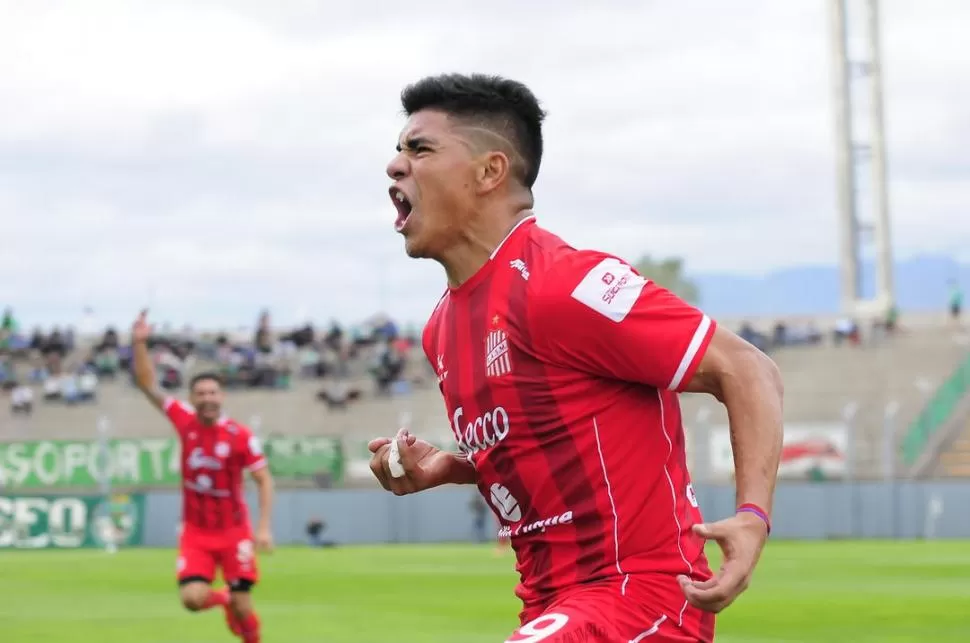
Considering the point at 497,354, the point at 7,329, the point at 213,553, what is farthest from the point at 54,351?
the point at 497,354

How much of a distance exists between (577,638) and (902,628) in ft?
40.2

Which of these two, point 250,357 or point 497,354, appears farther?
point 250,357

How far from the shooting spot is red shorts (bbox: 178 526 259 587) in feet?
51.2

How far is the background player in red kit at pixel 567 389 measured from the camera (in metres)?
4.56

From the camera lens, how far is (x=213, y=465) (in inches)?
622

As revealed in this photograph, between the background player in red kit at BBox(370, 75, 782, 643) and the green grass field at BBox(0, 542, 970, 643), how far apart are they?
1028 cm

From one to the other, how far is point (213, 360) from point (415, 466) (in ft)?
167

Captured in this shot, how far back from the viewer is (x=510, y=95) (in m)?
5.14

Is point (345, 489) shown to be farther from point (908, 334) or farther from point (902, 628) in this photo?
point (902, 628)

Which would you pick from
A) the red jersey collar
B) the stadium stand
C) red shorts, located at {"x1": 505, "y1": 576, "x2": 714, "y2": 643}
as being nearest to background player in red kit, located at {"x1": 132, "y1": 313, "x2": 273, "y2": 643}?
the red jersey collar

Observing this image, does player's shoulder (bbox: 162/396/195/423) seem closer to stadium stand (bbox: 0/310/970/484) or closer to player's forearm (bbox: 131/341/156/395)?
player's forearm (bbox: 131/341/156/395)

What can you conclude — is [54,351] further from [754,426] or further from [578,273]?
[754,426]

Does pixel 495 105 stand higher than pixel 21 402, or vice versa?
pixel 21 402

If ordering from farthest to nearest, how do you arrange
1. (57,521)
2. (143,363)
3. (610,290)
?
(57,521) < (143,363) < (610,290)
